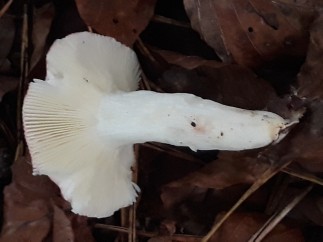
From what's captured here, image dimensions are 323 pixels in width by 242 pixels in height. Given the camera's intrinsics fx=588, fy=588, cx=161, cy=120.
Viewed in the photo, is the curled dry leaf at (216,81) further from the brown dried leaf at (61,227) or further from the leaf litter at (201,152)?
the brown dried leaf at (61,227)

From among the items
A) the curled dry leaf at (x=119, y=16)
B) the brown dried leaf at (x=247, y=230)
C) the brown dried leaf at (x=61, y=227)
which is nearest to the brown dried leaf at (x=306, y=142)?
the brown dried leaf at (x=247, y=230)

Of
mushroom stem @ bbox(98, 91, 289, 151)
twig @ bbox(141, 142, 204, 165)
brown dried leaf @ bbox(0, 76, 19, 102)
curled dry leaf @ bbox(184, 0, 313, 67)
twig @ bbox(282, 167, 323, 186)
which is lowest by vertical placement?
twig @ bbox(141, 142, 204, 165)

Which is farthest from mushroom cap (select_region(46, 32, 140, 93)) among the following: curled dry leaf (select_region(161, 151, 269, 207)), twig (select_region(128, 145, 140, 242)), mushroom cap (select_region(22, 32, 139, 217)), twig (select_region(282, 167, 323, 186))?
twig (select_region(282, 167, 323, 186))

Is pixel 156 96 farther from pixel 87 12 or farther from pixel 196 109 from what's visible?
pixel 87 12

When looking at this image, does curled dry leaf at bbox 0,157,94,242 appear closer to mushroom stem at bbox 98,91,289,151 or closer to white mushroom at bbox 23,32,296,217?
white mushroom at bbox 23,32,296,217

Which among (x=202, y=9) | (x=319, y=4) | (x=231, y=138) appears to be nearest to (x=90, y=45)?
(x=202, y=9)

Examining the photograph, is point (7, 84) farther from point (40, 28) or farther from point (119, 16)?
point (119, 16)
